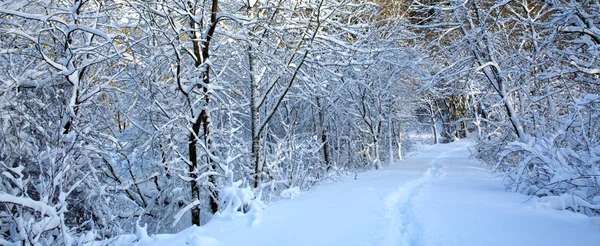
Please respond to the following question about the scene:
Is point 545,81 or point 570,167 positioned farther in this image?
point 545,81

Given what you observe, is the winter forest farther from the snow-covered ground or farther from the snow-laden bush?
the snow-covered ground

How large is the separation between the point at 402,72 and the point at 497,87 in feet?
13.6

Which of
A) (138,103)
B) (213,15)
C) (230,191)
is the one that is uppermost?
(213,15)

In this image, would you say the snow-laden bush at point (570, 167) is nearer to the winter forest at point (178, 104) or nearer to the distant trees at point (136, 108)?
the winter forest at point (178, 104)

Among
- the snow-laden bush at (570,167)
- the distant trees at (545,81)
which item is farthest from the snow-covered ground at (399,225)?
the distant trees at (545,81)

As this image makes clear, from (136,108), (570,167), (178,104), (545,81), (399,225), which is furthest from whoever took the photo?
(545,81)

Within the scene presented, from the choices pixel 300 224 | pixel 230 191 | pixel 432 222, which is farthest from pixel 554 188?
pixel 230 191

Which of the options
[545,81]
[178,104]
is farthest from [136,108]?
[545,81]

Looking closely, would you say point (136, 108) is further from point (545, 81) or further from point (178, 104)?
point (545, 81)

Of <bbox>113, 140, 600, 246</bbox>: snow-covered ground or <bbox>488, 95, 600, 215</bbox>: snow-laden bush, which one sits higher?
<bbox>488, 95, 600, 215</bbox>: snow-laden bush

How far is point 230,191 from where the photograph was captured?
4.00 meters

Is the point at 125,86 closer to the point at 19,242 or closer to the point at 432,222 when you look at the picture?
the point at 19,242

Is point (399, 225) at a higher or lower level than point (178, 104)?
lower

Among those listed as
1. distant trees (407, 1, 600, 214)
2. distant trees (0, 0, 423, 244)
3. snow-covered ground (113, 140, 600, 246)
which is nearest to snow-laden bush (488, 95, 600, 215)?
distant trees (407, 1, 600, 214)
